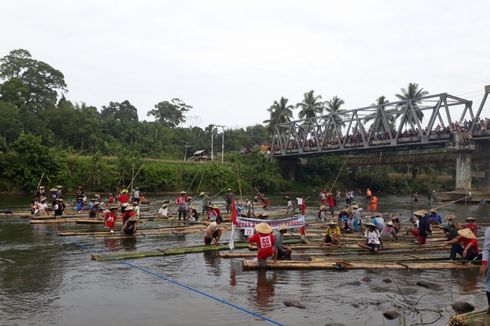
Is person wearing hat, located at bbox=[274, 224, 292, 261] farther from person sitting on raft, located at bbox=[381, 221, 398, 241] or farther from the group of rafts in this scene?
person sitting on raft, located at bbox=[381, 221, 398, 241]

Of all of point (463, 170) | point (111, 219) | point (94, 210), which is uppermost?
point (463, 170)

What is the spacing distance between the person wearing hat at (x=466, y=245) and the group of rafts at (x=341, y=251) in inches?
1.4

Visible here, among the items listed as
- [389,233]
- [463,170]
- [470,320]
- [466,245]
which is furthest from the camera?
A: [463,170]

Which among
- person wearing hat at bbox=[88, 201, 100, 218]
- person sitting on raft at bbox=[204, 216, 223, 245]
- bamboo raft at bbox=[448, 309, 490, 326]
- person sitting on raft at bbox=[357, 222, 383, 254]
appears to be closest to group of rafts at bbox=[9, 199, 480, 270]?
person sitting on raft at bbox=[357, 222, 383, 254]

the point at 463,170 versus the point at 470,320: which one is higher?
the point at 463,170

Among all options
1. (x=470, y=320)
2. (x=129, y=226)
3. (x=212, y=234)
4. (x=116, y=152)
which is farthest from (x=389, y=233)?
(x=116, y=152)

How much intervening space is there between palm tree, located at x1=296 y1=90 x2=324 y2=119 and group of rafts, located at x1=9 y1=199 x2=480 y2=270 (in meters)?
69.7

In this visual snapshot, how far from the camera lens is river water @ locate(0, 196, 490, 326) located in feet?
32.3

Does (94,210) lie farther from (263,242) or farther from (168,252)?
(263,242)

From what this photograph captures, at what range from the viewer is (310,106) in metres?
91.2

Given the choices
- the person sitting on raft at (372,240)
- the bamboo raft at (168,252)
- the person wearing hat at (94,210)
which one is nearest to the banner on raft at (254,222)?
the bamboo raft at (168,252)

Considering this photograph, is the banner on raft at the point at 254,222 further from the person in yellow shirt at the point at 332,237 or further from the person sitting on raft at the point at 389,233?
the person sitting on raft at the point at 389,233

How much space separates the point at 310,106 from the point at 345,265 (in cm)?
7869

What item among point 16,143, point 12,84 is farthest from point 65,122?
point 16,143
